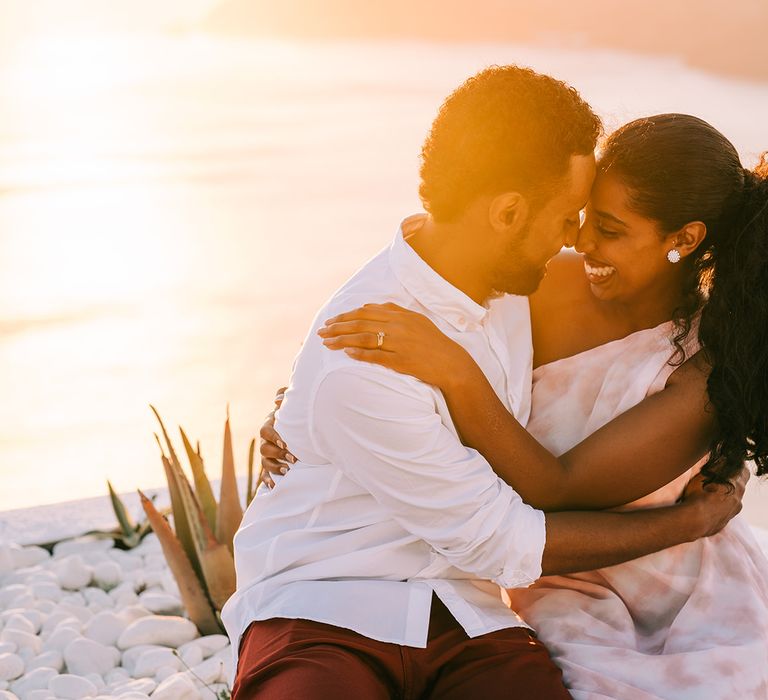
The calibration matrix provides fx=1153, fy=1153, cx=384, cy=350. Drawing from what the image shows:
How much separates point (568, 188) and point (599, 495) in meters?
0.69

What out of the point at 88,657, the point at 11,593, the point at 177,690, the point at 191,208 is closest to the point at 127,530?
the point at 11,593

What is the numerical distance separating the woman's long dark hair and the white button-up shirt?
1.53ft

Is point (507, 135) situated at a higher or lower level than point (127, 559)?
higher

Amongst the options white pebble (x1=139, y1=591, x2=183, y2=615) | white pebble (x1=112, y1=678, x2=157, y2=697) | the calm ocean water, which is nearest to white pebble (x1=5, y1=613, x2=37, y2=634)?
white pebble (x1=139, y1=591, x2=183, y2=615)

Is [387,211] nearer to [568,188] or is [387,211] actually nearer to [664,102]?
[664,102]

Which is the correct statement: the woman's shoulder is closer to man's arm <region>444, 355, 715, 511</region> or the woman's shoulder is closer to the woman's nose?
the woman's nose

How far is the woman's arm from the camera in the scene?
92.7 inches

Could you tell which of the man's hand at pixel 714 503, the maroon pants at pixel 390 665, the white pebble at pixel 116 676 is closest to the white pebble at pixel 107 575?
the white pebble at pixel 116 676

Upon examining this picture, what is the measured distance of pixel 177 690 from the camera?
336 cm

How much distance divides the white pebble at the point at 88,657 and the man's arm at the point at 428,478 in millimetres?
1624

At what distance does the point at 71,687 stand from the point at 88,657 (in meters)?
0.20

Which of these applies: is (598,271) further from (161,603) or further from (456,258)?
(161,603)

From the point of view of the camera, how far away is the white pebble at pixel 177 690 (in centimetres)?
334

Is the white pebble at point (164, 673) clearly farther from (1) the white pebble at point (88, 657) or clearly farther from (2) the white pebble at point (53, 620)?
(2) the white pebble at point (53, 620)
